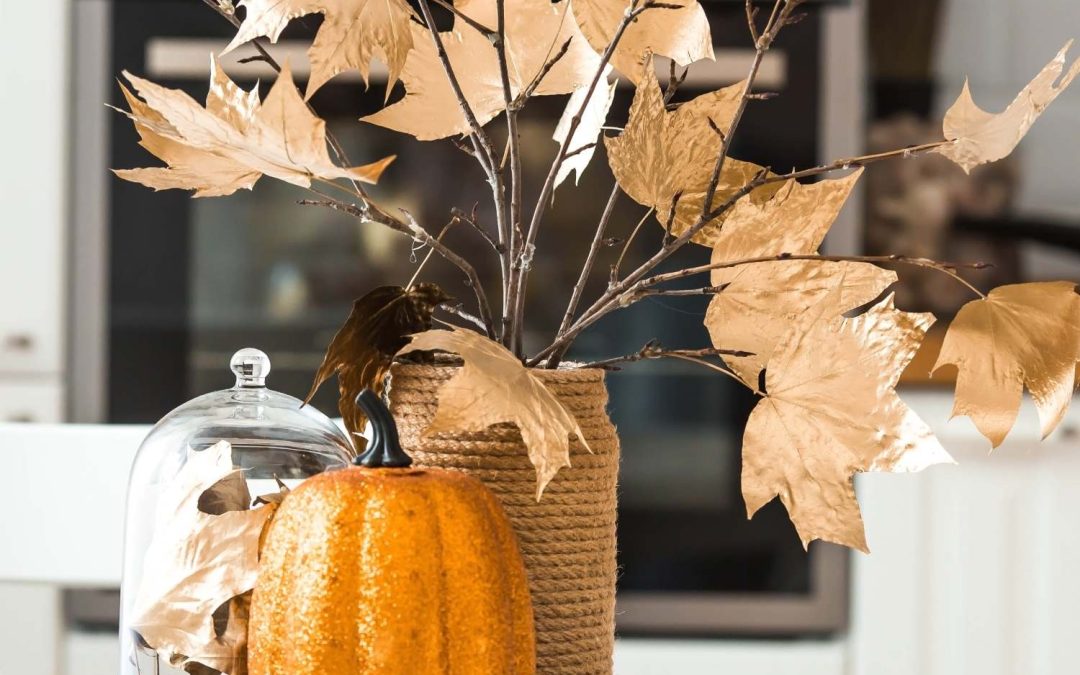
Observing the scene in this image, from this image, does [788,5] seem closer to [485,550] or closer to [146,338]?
[485,550]

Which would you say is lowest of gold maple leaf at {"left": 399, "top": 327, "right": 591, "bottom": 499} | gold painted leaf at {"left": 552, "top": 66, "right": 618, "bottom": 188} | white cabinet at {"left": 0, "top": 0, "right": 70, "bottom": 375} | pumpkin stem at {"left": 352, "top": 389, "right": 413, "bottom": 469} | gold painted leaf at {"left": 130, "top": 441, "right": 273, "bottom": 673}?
gold painted leaf at {"left": 130, "top": 441, "right": 273, "bottom": 673}

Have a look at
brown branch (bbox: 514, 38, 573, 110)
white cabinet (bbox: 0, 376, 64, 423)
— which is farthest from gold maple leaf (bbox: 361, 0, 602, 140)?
white cabinet (bbox: 0, 376, 64, 423)

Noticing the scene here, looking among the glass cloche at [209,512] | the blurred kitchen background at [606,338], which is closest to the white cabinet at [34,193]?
the blurred kitchen background at [606,338]

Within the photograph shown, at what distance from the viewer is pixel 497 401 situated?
1.05 ft

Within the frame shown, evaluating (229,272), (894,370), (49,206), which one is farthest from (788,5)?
(49,206)

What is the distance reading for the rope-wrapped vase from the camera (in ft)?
1.32

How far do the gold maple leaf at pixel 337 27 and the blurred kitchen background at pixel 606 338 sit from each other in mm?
1198

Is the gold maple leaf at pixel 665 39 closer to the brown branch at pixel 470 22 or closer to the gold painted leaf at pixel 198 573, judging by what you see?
the brown branch at pixel 470 22

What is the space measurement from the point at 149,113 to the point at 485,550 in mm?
195

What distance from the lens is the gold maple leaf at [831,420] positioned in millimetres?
358

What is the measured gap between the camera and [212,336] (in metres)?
1.64

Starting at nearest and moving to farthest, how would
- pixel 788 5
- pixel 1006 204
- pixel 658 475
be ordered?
pixel 788 5
pixel 658 475
pixel 1006 204

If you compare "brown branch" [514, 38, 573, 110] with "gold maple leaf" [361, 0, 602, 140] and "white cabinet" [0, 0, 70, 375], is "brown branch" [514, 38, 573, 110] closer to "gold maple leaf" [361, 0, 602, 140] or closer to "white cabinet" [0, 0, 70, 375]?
"gold maple leaf" [361, 0, 602, 140]

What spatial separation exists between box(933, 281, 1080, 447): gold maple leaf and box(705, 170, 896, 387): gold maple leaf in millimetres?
35
